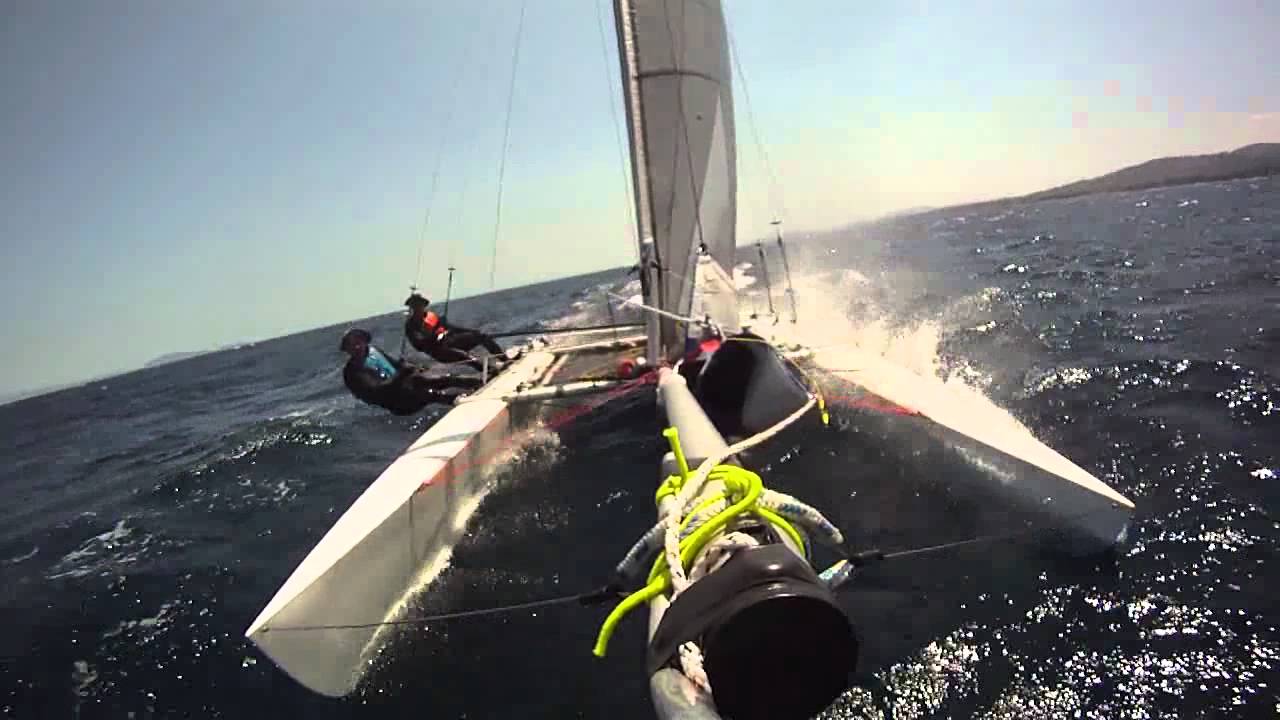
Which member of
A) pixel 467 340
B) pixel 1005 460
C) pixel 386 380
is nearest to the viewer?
pixel 1005 460

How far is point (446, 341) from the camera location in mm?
7152

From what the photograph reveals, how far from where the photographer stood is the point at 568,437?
592 centimetres

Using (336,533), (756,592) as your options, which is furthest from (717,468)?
(336,533)

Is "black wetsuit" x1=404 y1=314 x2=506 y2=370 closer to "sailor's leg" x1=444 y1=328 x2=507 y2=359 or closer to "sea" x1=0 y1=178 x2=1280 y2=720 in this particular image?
"sailor's leg" x1=444 y1=328 x2=507 y2=359

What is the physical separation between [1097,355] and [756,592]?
21.7 feet

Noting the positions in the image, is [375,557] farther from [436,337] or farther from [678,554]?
[436,337]

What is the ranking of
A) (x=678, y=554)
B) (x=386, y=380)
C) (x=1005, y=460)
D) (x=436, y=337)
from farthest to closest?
(x=436, y=337) < (x=386, y=380) < (x=1005, y=460) < (x=678, y=554)

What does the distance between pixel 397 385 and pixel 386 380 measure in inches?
4.5

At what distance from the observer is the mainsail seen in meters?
6.25

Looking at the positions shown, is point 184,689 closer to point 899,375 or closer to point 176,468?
point 899,375

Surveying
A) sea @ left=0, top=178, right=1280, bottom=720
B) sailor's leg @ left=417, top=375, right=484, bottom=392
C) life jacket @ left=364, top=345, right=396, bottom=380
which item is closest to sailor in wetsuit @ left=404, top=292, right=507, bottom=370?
sailor's leg @ left=417, top=375, right=484, bottom=392

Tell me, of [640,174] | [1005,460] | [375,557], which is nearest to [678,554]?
[375,557]

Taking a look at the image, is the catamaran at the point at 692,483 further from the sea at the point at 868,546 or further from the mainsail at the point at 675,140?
the sea at the point at 868,546

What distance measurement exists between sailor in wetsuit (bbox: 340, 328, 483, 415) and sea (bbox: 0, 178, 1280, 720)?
3.28ft
